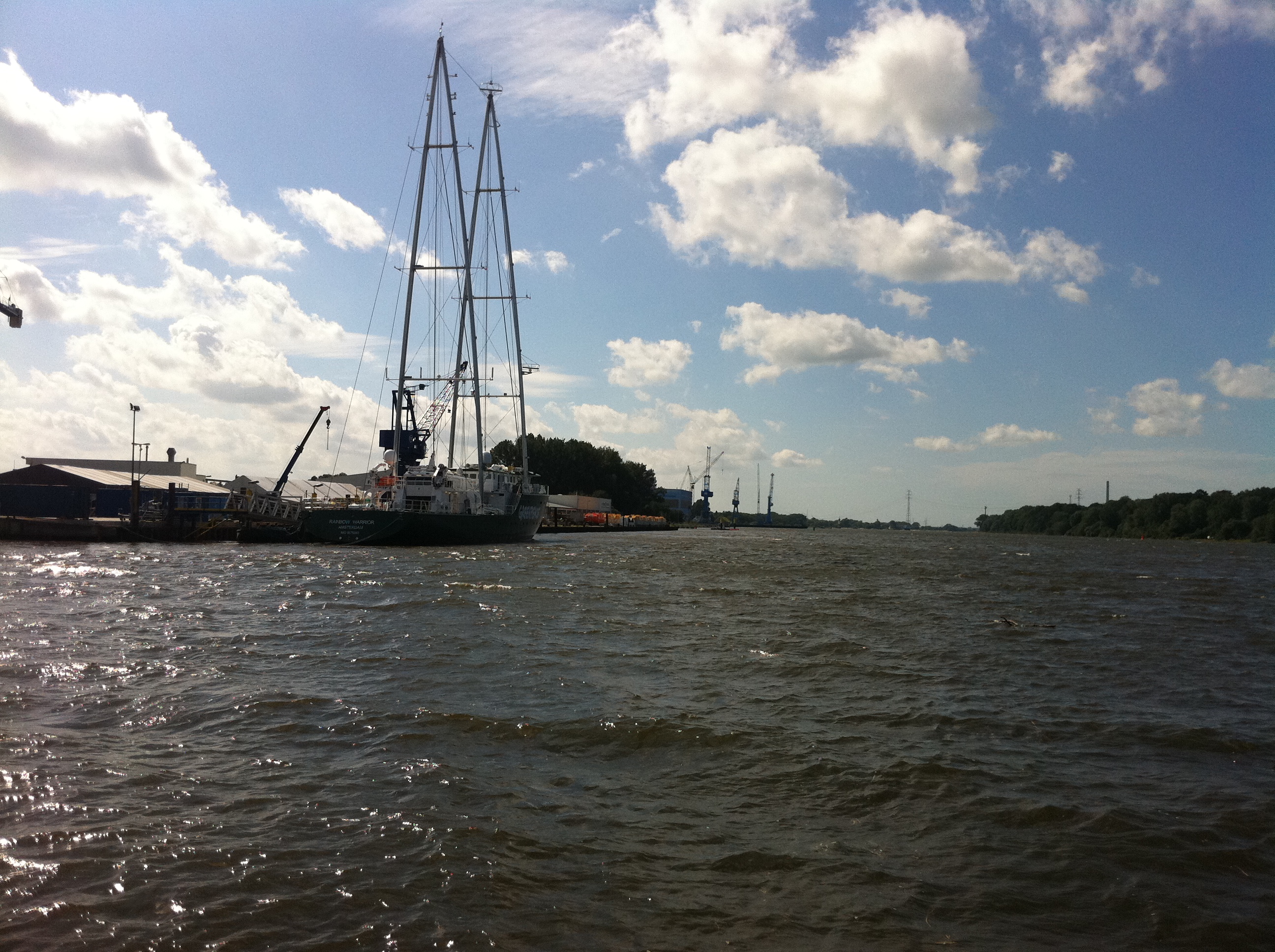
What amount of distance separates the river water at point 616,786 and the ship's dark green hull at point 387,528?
27.4 m

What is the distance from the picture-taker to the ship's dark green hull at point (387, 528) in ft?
150

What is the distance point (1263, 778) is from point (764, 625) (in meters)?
10.9

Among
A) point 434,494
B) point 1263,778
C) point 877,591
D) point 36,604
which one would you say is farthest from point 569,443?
point 1263,778

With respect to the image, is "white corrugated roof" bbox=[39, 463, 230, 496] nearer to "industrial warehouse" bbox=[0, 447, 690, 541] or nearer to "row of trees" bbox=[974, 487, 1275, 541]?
"industrial warehouse" bbox=[0, 447, 690, 541]

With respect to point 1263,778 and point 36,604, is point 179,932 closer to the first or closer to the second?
point 1263,778

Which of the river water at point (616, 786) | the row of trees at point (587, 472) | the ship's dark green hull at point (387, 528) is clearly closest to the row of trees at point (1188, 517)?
the row of trees at point (587, 472)

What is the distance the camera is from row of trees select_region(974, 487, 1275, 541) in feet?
399

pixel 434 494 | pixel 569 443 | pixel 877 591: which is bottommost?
pixel 877 591

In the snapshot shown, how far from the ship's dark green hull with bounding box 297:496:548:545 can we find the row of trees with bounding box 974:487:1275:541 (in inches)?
4315

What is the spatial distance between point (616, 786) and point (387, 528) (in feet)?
132

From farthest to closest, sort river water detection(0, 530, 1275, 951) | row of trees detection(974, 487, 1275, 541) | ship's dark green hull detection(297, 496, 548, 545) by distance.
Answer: row of trees detection(974, 487, 1275, 541), ship's dark green hull detection(297, 496, 548, 545), river water detection(0, 530, 1275, 951)

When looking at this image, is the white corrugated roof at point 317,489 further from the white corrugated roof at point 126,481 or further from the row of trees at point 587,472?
the row of trees at point 587,472

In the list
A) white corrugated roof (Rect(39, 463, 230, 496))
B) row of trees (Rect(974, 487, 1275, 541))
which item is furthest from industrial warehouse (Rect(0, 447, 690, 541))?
row of trees (Rect(974, 487, 1275, 541))

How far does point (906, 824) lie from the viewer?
6.99m
